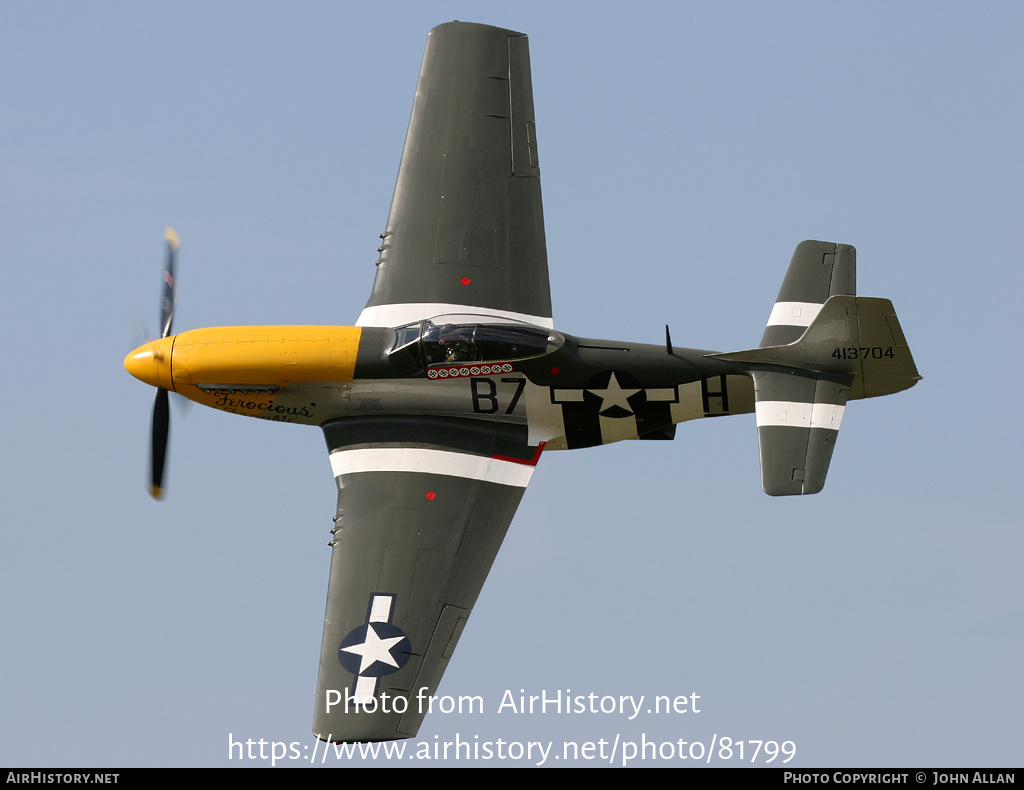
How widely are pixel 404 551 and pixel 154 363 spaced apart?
440 cm

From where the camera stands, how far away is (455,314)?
2000cm

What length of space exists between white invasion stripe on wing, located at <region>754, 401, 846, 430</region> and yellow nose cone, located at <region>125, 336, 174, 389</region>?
301 inches

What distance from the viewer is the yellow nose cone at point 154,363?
66.9ft

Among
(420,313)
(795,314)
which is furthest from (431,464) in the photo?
(795,314)

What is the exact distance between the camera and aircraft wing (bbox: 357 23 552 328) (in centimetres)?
2077

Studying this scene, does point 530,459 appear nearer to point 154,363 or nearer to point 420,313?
point 420,313

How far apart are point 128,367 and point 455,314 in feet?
14.5

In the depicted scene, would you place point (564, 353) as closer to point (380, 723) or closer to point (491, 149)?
point (491, 149)

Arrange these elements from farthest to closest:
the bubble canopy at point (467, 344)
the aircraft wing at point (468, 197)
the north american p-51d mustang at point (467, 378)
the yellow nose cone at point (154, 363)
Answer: the aircraft wing at point (468, 197) → the yellow nose cone at point (154, 363) → the bubble canopy at point (467, 344) → the north american p-51d mustang at point (467, 378)

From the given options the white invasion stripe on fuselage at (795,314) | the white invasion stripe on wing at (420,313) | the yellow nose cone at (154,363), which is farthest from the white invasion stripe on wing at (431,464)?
the white invasion stripe on fuselage at (795,314)

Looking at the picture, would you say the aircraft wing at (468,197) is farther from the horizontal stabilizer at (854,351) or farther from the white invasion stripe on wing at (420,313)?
the horizontal stabilizer at (854,351)

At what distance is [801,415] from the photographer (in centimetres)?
1953

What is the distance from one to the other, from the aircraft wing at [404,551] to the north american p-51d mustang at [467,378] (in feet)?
0.09

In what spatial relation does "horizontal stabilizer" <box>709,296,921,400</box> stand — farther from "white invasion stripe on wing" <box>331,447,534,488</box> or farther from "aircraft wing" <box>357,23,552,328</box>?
"white invasion stripe on wing" <box>331,447,534,488</box>
